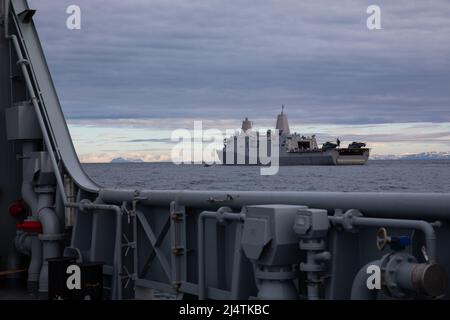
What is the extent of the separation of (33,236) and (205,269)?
3.46 m

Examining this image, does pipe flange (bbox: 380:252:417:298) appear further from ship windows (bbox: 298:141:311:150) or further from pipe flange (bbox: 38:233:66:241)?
ship windows (bbox: 298:141:311:150)

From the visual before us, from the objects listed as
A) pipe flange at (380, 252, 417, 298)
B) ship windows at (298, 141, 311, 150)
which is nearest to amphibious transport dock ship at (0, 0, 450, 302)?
pipe flange at (380, 252, 417, 298)

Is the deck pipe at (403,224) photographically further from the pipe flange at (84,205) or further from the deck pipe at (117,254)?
the pipe flange at (84,205)

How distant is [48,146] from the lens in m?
8.97

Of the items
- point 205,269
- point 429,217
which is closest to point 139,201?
point 205,269

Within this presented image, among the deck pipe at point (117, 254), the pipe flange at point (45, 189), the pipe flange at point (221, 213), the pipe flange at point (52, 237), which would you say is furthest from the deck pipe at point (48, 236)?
the pipe flange at point (221, 213)

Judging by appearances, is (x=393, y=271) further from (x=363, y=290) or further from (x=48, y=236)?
(x=48, y=236)

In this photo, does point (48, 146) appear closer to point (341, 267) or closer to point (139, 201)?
point (139, 201)

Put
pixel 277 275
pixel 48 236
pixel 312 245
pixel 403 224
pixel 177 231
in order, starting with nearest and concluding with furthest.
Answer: pixel 403 224
pixel 312 245
pixel 277 275
pixel 177 231
pixel 48 236

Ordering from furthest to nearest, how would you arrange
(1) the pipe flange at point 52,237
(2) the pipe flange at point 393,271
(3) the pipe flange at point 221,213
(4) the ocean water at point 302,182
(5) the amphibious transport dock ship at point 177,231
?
(4) the ocean water at point 302,182 → (1) the pipe flange at point 52,237 → (3) the pipe flange at point 221,213 → (5) the amphibious transport dock ship at point 177,231 → (2) the pipe flange at point 393,271

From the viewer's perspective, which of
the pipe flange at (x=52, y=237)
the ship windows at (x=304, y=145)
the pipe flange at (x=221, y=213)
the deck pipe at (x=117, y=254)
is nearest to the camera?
the pipe flange at (x=221, y=213)

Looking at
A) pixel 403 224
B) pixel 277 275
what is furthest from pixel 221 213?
pixel 403 224

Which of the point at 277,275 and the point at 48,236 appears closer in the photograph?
the point at 277,275
